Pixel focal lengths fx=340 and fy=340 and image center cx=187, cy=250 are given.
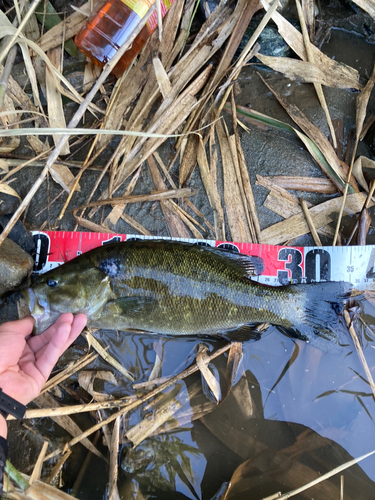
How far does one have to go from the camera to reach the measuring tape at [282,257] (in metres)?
3.45

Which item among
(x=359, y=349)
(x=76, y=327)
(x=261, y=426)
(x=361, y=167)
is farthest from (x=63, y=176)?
(x=359, y=349)

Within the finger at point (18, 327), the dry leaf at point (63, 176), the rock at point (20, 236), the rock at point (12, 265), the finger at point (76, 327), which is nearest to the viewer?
the finger at point (18, 327)

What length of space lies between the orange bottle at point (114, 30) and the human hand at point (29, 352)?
8.73 ft

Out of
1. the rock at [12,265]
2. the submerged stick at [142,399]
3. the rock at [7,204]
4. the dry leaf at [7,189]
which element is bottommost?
the submerged stick at [142,399]

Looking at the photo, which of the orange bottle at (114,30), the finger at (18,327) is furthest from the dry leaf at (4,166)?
the finger at (18,327)

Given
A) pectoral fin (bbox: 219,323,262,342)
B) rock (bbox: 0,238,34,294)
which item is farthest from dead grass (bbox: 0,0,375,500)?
rock (bbox: 0,238,34,294)

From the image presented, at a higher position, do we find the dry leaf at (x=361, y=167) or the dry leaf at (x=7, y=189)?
the dry leaf at (x=361, y=167)

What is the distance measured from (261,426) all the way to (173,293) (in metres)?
1.69

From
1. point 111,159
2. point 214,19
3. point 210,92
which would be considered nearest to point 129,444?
point 111,159

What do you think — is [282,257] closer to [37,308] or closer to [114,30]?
[37,308]

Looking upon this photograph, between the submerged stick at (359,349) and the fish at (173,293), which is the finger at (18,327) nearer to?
the fish at (173,293)

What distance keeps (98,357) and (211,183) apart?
7.12 ft

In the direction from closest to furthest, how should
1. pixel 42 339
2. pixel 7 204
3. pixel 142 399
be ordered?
pixel 42 339 → pixel 142 399 → pixel 7 204

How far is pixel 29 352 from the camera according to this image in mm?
2896
